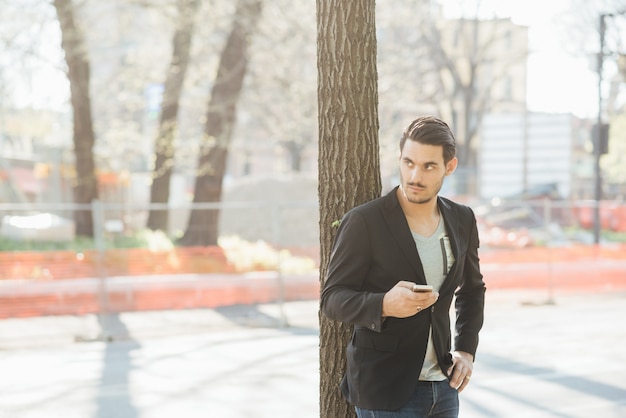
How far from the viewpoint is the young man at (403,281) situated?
2.71 metres

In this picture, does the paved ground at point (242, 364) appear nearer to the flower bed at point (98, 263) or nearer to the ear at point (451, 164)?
the flower bed at point (98, 263)

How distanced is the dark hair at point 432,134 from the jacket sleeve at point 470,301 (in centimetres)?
37

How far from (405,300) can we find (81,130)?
1481 cm

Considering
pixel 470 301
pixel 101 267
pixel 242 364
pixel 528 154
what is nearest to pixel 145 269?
pixel 101 267

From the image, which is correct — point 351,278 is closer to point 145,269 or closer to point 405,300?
point 405,300

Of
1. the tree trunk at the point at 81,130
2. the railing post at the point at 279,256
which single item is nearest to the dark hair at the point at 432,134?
the railing post at the point at 279,256

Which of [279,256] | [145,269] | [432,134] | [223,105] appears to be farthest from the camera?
[223,105]

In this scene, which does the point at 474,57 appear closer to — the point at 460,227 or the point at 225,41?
the point at 225,41

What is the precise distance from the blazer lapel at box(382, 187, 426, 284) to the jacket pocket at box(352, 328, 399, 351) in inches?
9.3

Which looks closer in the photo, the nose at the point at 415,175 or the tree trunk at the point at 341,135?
the nose at the point at 415,175

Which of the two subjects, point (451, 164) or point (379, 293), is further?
point (451, 164)

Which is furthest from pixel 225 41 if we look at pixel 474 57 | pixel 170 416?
pixel 474 57

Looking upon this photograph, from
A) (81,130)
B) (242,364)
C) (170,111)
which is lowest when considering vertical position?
(242,364)

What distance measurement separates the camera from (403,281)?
2.59m
